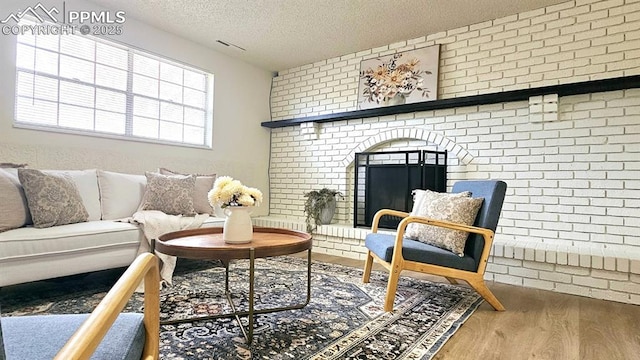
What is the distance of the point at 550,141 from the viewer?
10.3 ft

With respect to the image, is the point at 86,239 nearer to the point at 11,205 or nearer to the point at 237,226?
the point at 11,205

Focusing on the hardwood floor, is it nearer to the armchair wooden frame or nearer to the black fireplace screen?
the armchair wooden frame

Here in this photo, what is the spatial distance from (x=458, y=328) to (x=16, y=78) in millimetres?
3807

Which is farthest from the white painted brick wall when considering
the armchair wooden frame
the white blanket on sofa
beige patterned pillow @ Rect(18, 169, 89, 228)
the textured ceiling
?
beige patterned pillow @ Rect(18, 169, 89, 228)

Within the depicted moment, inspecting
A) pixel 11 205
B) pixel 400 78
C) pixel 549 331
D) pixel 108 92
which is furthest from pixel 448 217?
pixel 108 92

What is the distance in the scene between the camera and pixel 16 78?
2.95 m

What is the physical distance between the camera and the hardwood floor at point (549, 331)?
1.70 m

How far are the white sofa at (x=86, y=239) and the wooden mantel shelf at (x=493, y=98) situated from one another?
1.97 metres

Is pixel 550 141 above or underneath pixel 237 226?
above

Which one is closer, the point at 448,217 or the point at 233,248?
the point at 233,248

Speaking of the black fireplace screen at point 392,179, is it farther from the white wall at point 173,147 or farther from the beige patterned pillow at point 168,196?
the beige patterned pillow at point 168,196

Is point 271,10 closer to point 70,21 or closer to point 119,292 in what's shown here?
point 70,21

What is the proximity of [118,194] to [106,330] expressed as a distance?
2.69 m

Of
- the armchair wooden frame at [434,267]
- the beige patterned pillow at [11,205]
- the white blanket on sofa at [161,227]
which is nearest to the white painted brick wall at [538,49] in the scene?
the armchair wooden frame at [434,267]
